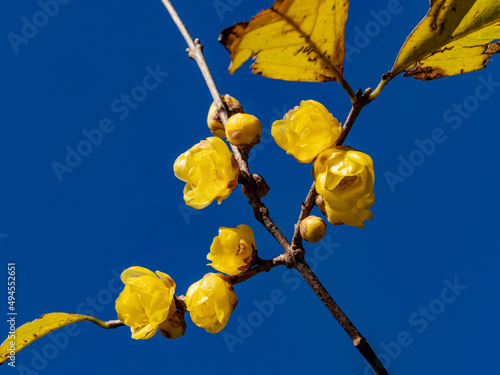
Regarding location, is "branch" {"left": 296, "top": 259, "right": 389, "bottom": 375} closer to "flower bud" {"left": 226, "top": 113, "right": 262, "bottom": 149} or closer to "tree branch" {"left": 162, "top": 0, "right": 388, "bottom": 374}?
"tree branch" {"left": 162, "top": 0, "right": 388, "bottom": 374}

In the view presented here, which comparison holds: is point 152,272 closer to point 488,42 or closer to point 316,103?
point 316,103

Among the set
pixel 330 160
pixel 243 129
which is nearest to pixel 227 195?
pixel 243 129

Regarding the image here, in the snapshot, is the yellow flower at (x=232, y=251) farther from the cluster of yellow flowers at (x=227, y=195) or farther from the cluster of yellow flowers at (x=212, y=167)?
the cluster of yellow flowers at (x=212, y=167)

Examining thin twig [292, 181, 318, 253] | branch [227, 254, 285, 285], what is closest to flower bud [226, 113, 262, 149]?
thin twig [292, 181, 318, 253]

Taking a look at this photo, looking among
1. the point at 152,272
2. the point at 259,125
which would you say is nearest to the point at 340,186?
the point at 259,125

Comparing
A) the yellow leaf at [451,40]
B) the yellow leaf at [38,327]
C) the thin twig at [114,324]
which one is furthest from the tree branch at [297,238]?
the yellow leaf at [38,327]

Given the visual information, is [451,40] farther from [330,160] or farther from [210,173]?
[210,173]
